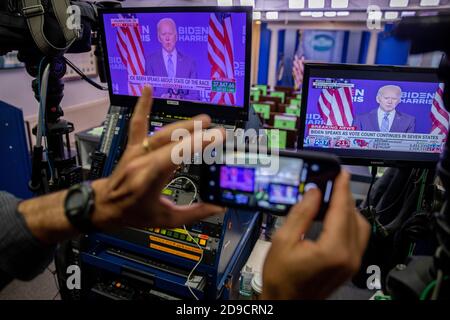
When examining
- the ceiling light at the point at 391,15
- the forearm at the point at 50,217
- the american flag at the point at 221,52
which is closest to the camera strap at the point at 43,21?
the american flag at the point at 221,52

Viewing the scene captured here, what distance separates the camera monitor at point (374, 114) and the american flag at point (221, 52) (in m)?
0.36

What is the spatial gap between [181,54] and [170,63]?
78mm

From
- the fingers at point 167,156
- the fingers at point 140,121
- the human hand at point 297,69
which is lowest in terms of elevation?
the human hand at point 297,69

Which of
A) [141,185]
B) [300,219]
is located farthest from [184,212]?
[300,219]

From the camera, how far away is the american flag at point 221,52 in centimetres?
138

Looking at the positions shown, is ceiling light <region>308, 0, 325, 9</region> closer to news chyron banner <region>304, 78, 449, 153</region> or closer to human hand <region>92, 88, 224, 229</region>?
news chyron banner <region>304, 78, 449, 153</region>

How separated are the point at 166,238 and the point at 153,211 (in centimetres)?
87

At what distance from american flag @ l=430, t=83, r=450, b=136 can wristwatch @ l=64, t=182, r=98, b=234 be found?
4.45 ft

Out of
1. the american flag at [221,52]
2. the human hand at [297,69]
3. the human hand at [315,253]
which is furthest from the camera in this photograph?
the human hand at [297,69]

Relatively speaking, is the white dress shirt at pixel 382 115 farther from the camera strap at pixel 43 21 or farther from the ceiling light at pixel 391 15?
the ceiling light at pixel 391 15

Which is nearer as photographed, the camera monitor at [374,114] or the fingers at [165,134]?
the fingers at [165,134]

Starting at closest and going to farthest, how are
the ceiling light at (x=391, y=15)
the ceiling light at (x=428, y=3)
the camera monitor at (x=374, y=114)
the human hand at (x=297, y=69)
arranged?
the camera monitor at (x=374, y=114), the ceiling light at (x=428, y=3), the ceiling light at (x=391, y=15), the human hand at (x=297, y=69)
